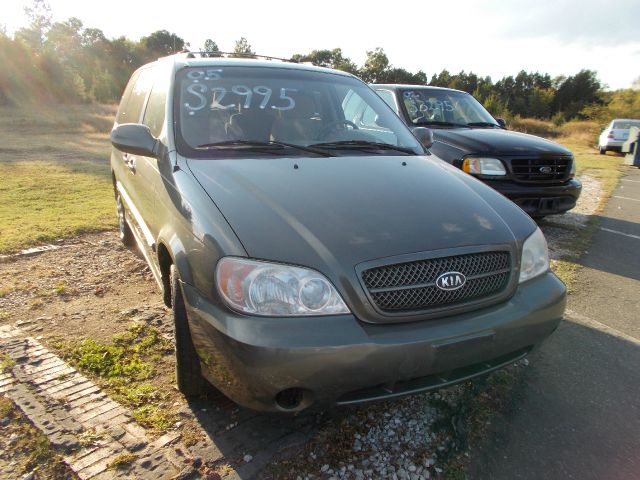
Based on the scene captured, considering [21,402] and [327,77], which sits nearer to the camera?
[21,402]

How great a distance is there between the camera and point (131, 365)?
2.70 metres

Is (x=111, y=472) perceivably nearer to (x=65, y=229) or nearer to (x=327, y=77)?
(x=327, y=77)

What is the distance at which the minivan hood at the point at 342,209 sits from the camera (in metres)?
1.91

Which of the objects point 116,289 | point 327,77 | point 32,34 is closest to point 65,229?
point 116,289

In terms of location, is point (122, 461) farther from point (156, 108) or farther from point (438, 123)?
point (438, 123)

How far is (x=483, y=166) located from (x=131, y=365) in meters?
4.21

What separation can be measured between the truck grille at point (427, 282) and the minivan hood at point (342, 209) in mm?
67

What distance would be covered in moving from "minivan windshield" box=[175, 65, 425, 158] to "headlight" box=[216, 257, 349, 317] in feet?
3.33

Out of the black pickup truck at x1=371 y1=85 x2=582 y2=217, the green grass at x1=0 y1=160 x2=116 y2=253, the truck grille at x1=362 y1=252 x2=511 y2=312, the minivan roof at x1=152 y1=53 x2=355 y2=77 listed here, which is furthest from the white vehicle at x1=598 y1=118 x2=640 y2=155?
the truck grille at x1=362 y1=252 x2=511 y2=312

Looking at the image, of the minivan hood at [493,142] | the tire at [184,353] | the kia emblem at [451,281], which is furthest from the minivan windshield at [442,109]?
the tire at [184,353]

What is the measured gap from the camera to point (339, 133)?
3145mm

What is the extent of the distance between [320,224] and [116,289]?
2.48m

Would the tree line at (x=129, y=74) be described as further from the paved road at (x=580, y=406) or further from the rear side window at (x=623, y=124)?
the paved road at (x=580, y=406)

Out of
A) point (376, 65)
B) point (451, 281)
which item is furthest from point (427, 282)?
point (376, 65)
